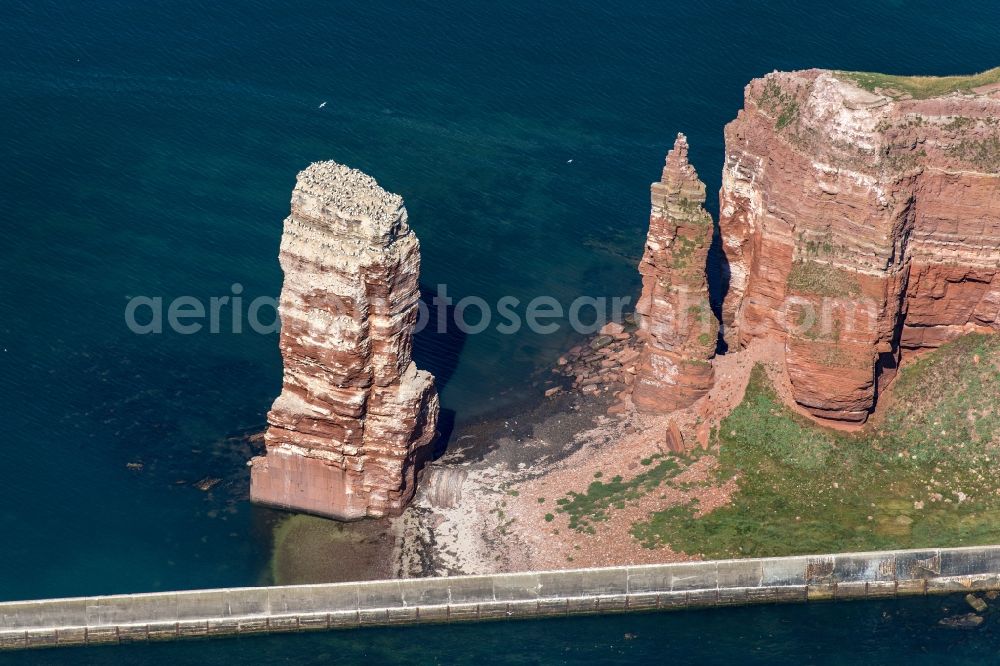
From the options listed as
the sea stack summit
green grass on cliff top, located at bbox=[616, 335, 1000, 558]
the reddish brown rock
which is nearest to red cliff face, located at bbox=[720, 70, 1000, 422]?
green grass on cliff top, located at bbox=[616, 335, 1000, 558]

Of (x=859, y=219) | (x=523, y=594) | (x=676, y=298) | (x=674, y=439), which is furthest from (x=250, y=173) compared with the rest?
(x=859, y=219)

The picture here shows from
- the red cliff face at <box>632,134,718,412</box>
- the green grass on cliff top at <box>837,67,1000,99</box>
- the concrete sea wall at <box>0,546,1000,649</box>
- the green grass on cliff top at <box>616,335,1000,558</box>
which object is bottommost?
the concrete sea wall at <box>0,546,1000,649</box>

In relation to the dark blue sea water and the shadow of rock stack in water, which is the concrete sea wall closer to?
the dark blue sea water

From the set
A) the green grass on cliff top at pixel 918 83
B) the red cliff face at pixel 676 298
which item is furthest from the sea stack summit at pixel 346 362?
the green grass on cliff top at pixel 918 83

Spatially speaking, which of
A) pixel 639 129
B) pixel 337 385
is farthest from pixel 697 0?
pixel 337 385

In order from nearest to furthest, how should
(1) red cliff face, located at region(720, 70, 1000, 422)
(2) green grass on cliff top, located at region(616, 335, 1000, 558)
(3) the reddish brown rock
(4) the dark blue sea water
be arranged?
(1) red cliff face, located at region(720, 70, 1000, 422) < (2) green grass on cliff top, located at region(616, 335, 1000, 558) < (3) the reddish brown rock < (4) the dark blue sea water
